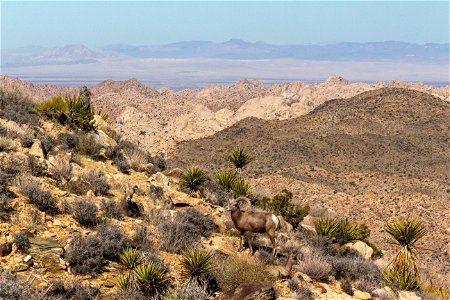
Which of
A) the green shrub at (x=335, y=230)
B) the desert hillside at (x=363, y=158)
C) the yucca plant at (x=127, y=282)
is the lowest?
the desert hillside at (x=363, y=158)

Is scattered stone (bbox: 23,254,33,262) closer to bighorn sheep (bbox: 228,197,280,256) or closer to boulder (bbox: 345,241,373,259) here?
bighorn sheep (bbox: 228,197,280,256)

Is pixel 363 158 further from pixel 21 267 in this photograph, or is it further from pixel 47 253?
pixel 21 267

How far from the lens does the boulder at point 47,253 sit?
796 centimetres

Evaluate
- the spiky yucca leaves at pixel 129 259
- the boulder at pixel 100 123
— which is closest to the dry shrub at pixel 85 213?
the spiky yucca leaves at pixel 129 259

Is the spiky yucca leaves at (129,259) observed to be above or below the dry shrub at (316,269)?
above

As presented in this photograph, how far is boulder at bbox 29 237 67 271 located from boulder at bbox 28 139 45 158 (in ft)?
16.1

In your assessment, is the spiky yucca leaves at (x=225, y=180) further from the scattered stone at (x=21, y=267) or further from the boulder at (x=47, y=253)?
the scattered stone at (x=21, y=267)

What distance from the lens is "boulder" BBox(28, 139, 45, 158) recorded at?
42.3ft

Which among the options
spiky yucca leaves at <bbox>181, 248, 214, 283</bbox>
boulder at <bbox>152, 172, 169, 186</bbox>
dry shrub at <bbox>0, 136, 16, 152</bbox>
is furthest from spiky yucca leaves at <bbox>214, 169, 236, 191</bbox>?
spiky yucca leaves at <bbox>181, 248, 214, 283</bbox>

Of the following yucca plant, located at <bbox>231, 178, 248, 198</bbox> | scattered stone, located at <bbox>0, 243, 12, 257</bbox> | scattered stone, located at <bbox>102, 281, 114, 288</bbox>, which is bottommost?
yucca plant, located at <bbox>231, 178, 248, 198</bbox>

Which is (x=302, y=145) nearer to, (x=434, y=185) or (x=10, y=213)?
(x=434, y=185)

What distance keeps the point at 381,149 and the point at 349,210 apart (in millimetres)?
26061

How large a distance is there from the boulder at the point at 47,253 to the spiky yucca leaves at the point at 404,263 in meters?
8.23

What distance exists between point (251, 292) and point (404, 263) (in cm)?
709
